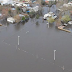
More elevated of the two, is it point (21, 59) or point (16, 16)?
point (16, 16)

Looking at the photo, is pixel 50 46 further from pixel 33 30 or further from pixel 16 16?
pixel 16 16

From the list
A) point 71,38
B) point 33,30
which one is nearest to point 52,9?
point 33,30

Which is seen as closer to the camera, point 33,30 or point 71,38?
point 71,38

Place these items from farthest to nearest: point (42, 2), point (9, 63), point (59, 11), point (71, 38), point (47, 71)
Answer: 1. point (42, 2)
2. point (59, 11)
3. point (71, 38)
4. point (9, 63)
5. point (47, 71)

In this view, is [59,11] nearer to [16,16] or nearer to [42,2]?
[42,2]

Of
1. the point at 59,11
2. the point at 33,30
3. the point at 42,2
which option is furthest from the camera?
the point at 42,2

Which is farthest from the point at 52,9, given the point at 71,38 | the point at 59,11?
the point at 71,38

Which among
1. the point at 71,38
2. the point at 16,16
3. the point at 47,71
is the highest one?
the point at 16,16
